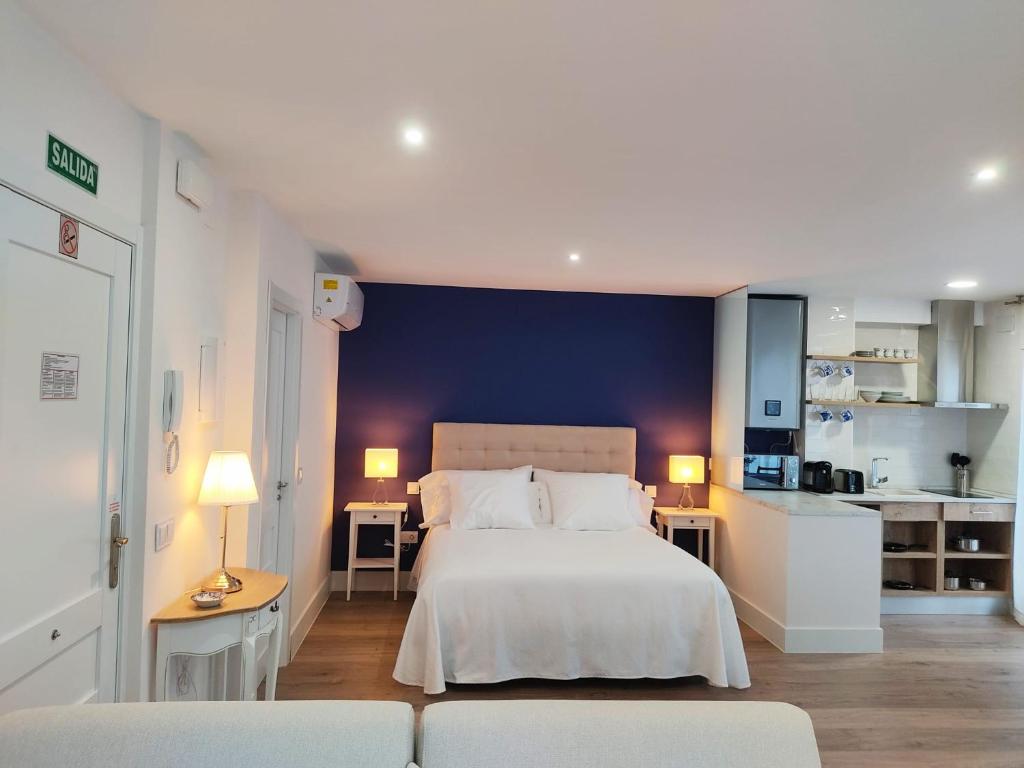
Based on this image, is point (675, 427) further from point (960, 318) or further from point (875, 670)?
point (960, 318)

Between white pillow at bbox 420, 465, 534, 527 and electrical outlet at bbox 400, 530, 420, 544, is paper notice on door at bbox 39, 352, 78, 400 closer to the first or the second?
white pillow at bbox 420, 465, 534, 527

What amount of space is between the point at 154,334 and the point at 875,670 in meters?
4.17

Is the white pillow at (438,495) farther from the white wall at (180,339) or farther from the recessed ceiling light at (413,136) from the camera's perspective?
the recessed ceiling light at (413,136)

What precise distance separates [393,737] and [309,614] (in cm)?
316

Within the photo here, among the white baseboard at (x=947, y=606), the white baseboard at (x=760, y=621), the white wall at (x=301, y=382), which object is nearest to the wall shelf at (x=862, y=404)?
the white baseboard at (x=947, y=606)

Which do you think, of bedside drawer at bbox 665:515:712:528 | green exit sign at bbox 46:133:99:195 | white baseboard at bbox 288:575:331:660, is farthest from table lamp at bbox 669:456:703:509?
green exit sign at bbox 46:133:99:195

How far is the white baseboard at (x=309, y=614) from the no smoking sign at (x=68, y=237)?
2.60 m

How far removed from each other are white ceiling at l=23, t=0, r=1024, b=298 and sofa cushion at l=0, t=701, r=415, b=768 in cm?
160

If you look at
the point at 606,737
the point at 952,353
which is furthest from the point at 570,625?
the point at 952,353

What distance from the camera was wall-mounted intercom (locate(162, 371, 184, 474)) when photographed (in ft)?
7.41

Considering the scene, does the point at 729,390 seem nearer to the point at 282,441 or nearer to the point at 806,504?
the point at 806,504

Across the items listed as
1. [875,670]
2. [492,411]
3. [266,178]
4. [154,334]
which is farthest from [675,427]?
[154,334]

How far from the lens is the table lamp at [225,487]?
2.48 m

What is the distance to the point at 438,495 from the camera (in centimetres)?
473
